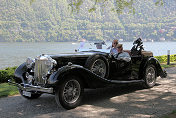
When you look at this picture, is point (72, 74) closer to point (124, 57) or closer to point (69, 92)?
point (69, 92)

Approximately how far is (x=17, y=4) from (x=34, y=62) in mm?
170256

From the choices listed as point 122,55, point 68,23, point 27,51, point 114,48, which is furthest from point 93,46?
point 68,23

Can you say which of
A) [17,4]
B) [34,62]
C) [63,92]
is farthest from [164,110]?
[17,4]

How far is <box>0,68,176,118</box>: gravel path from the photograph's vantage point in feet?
17.1

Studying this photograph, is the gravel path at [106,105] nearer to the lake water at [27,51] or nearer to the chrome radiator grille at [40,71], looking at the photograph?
the chrome radiator grille at [40,71]

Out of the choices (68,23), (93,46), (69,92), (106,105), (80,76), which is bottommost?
(106,105)

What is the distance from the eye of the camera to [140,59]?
307 inches

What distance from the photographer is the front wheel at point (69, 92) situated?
541cm

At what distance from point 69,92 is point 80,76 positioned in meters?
0.49

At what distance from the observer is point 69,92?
565 cm

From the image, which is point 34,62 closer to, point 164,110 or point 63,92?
point 63,92

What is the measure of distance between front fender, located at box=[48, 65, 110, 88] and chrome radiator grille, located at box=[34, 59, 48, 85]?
48 cm

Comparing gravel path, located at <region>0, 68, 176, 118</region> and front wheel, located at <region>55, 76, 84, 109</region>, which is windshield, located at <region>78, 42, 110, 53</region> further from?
front wheel, located at <region>55, 76, 84, 109</region>

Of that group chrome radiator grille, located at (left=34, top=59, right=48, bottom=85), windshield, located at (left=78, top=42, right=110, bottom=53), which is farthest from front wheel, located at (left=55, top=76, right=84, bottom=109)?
windshield, located at (left=78, top=42, right=110, bottom=53)
